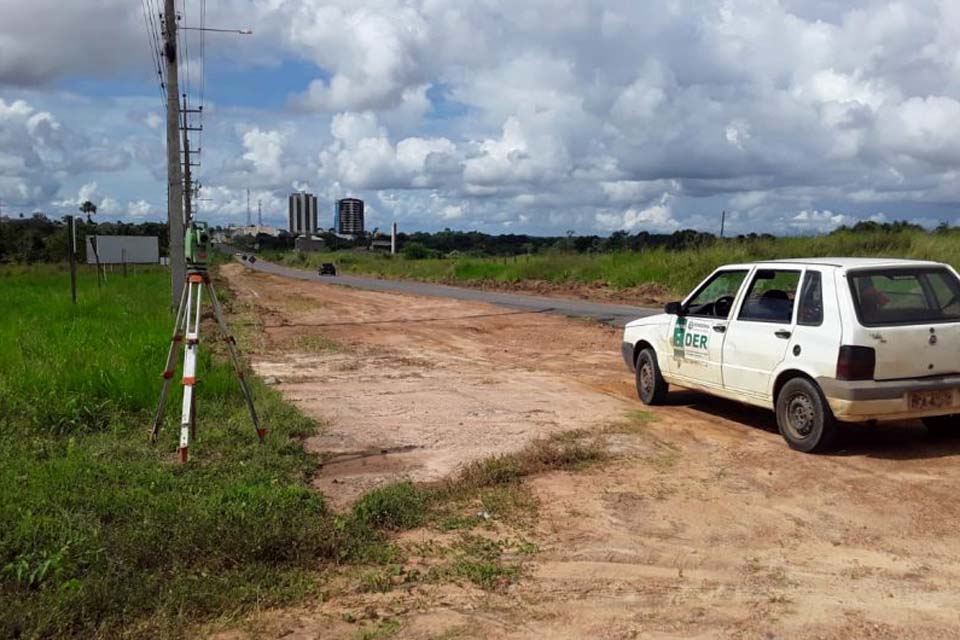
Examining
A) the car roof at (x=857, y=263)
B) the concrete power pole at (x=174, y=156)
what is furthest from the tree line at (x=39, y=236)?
the car roof at (x=857, y=263)

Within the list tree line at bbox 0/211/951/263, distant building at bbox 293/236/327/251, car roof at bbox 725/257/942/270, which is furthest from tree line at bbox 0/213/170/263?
car roof at bbox 725/257/942/270

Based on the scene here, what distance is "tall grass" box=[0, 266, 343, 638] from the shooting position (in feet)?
13.8

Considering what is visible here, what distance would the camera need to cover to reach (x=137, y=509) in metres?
5.49

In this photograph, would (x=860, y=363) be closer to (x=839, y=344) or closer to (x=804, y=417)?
(x=839, y=344)

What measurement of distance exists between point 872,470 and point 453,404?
4.65 meters

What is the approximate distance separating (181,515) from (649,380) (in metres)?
5.85

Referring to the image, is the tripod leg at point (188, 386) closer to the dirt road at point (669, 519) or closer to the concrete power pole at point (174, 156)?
the dirt road at point (669, 519)

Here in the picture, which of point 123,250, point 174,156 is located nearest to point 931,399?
point 174,156

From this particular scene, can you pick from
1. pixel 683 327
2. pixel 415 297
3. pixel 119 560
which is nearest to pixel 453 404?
pixel 683 327

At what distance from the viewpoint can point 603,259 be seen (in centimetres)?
3844

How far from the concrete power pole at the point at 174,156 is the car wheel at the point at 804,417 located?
14.8m

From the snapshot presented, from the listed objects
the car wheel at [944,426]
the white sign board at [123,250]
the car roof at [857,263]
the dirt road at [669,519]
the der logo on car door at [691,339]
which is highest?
the car roof at [857,263]

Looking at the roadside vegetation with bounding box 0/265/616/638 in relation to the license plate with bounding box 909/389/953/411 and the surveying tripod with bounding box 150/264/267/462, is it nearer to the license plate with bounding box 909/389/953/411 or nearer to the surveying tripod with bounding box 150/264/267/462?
the surveying tripod with bounding box 150/264/267/462

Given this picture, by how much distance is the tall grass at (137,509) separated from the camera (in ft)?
13.8
